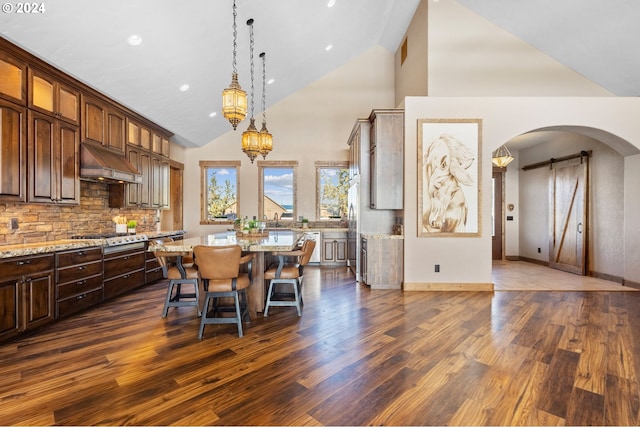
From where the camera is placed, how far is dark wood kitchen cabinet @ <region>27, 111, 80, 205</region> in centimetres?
336

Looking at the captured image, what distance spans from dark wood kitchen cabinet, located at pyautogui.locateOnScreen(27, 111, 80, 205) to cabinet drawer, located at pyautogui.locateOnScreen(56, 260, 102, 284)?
82cm

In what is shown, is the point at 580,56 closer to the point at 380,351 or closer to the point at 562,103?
the point at 562,103

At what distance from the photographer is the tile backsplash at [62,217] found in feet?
11.3

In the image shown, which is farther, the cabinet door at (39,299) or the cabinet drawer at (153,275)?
the cabinet drawer at (153,275)

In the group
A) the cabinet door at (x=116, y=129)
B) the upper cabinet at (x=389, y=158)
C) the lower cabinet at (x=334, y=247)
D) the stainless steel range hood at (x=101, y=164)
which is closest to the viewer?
the stainless steel range hood at (x=101, y=164)

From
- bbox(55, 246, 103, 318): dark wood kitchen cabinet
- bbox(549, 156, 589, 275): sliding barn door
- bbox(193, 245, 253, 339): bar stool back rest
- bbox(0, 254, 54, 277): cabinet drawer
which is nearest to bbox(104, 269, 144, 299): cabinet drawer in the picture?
bbox(55, 246, 103, 318): dark wood kitchen cabinet

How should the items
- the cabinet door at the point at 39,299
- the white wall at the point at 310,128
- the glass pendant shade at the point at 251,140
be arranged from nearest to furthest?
1. the cabinet door at the point at 39,299
2. the glass pendant shade at the point at 251,140
3. the white wall at the point at 310,128

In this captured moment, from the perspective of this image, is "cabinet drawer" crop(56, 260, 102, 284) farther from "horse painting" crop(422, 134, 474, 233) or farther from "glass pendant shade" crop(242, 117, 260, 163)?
"horse painting" crop(422, 134, 474, 233)

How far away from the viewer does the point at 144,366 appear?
2389mm

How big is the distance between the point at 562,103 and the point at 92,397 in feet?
21.2

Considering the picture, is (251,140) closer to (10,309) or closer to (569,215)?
(10,309)

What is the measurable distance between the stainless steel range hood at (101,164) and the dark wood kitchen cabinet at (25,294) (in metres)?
1.29

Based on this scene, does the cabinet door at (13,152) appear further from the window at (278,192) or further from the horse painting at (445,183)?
the horse painting at (445,183)

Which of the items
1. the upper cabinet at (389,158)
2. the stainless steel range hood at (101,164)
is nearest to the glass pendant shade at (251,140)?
the stainless steel range hood at (101,164)
